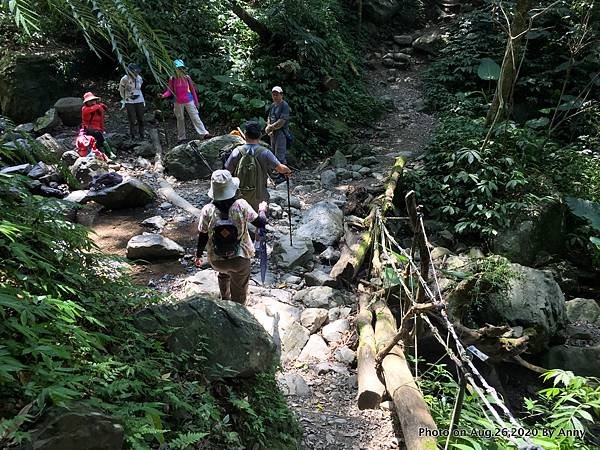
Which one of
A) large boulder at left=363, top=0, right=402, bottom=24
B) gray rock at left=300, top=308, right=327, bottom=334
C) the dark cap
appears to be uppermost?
large boulder at left=363, top=0, right=402, bottom=24

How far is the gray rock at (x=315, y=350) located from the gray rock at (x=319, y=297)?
61 centimetres

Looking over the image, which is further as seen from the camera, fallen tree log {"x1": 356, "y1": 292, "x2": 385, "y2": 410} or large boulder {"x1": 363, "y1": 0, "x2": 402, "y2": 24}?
large boulder {"x1": 363, "y1": 0, "x2": 402, "y2": 24}

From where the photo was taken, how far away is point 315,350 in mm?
5238

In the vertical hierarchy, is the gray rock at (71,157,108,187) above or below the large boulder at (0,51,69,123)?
below

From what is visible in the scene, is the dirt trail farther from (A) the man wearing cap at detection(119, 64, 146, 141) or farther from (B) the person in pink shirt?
(B) the person in pink shirt

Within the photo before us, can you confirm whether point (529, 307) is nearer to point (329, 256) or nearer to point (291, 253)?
point (329, 256)

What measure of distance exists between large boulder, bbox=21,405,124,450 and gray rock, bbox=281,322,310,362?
3.09 meters

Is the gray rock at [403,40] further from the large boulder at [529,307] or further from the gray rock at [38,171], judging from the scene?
the gray rock at [38,171]

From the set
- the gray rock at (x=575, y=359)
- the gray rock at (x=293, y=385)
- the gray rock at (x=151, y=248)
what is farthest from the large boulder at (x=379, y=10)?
the gray rock at (x=293, y=385)

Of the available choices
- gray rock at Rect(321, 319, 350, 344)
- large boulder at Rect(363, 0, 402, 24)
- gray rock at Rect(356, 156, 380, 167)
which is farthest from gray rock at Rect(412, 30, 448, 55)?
gray rock at Rect(321, 319, 350, 344)

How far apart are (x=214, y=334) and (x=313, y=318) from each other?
7.73ft

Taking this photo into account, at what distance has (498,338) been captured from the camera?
489 centimetres

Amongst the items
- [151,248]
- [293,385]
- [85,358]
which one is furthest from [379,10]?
[85,358]

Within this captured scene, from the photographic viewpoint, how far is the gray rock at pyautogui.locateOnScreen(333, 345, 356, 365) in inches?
201
